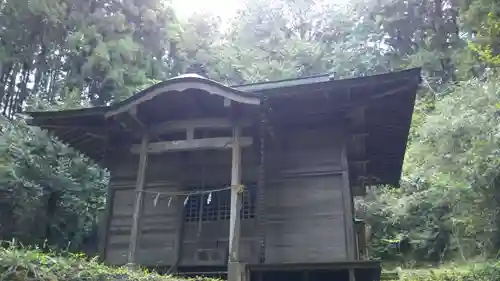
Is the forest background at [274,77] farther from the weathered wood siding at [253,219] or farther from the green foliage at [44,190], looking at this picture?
the weathered wood siding at [253,219]

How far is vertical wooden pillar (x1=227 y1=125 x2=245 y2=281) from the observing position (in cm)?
912

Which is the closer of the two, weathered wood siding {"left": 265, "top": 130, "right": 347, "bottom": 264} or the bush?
the bush

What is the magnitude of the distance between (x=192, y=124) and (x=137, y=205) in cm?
207

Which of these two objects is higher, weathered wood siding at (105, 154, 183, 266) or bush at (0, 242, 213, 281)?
weathered wood siding at (105, 154, 183, 266)

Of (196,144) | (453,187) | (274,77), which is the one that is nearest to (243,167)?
(196,144)

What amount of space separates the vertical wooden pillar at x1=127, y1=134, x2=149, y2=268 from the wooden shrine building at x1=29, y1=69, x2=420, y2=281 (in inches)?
0.9

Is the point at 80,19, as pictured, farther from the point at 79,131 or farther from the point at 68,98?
the point at 79,131

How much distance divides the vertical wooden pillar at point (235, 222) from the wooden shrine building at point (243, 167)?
2cm

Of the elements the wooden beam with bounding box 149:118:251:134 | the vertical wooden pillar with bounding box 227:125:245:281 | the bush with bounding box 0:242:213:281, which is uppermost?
the wooden beam with bounding box 149:118:251:134

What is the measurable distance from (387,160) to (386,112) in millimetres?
3372

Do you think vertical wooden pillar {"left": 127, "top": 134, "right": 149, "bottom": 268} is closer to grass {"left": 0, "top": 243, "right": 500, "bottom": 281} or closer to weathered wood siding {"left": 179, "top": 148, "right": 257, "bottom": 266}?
weathered wood siding {"left": 179, "top": 148, "right": 257, "bottom": 266}

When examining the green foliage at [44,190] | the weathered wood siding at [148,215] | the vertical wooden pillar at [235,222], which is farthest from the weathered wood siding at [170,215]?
the green foliage at [44,190]

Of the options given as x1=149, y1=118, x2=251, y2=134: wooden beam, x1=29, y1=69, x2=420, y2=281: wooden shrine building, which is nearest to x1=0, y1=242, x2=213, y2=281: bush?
x1=29, y1=69, x2=420, y2=281: wooden shrine building

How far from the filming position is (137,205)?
1037 cm
